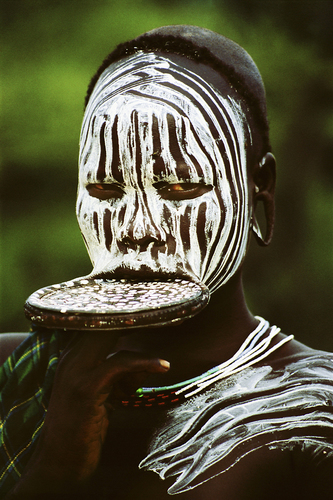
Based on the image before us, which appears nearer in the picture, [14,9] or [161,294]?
[161,294]

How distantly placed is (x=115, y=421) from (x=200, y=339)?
0.33m

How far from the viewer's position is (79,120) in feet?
10.2

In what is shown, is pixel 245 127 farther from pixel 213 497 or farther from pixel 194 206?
pixel 213 497

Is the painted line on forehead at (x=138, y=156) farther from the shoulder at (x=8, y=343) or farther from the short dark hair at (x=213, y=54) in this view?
the shoulder at (x=8, y=343)

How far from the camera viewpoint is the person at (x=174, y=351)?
126 centimetres

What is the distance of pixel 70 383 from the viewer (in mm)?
1212

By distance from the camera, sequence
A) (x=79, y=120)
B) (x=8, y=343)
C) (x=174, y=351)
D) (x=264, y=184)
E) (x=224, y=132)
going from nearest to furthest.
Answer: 1. (x=224, y=132)
2. (x=174, y=351)
3. (x=264, y=184)
4. (x=8, y=343)
5. (x=79, y=120)

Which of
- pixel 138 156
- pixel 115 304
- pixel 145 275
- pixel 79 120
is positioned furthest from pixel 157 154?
pixel 79 120

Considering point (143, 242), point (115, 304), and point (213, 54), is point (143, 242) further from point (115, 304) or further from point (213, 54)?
point (213, 54)

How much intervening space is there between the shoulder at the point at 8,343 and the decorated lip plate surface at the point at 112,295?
65 centimetres

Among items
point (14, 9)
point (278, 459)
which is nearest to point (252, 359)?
point (278, 459)

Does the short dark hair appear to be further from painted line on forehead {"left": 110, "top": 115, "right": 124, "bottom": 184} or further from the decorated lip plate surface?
the decorated lip plate surface

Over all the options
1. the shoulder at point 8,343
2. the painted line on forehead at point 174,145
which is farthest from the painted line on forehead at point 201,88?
the shoulder at point 8,343

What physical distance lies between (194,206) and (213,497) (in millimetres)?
690
